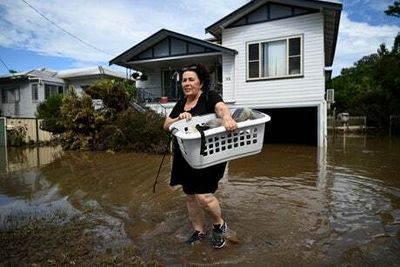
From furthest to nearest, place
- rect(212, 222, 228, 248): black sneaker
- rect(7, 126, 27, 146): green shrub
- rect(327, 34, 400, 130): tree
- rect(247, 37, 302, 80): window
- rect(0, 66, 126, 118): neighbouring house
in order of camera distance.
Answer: rect(0, 66, 126, 118): neighbouring house → rect(327, 34, 400, 130): tree → rect(7, 126, 27, 146): green shrub → rect(247, 37, 302, 80): window → rect(212, 222, 228, 248): black sneaker

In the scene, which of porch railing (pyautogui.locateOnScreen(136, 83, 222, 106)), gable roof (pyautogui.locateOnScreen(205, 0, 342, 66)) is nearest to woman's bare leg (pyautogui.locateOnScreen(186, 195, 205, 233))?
gable roof (pyautogui.locateOnScreen(205, 0, 342, 66))

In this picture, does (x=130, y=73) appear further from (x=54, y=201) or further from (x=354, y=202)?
(x=354, y=202)

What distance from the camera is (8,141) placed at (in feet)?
57.3

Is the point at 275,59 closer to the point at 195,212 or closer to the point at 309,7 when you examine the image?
the point at 309,7

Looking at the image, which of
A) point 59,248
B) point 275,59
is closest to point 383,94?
point 275,59

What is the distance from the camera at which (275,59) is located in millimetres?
13969

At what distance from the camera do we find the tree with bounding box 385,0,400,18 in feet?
75.3

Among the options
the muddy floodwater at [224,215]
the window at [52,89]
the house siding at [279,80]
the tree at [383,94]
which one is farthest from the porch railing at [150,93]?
the tree at [383,94]

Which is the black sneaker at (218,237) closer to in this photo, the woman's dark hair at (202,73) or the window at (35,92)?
the woman's dark hair at (202,73)

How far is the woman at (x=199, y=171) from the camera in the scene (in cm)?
329

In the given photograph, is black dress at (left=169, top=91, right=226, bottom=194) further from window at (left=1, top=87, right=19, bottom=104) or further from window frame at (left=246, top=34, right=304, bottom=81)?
window at (left=1, top=87, right=19, bottom=104)

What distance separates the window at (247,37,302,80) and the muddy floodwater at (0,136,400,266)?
6446 millimetres

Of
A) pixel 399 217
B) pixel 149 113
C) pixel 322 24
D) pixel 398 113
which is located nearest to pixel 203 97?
pixel 399 217

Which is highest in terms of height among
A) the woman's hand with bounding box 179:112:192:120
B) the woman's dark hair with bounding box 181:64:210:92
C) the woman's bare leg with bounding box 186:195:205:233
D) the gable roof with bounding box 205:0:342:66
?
the gable roof with bounding box 205:0:342:66
